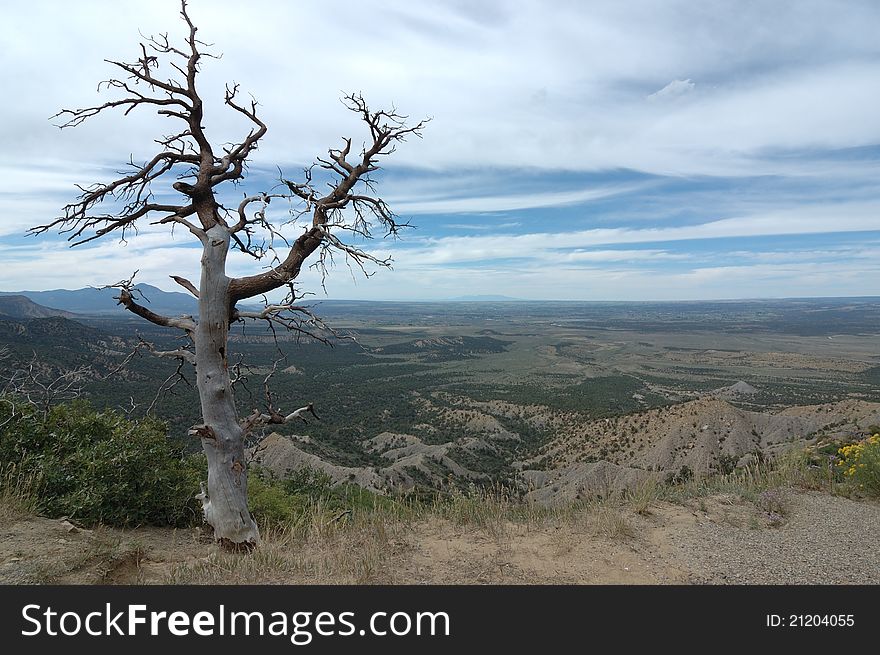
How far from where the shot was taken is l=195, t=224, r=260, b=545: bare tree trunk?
5285 millimetres

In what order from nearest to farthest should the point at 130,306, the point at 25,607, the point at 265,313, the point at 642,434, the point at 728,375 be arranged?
the point at 25,607, the point at 130,306, the point at 265,313, the point at 642,434, the point at 728,375

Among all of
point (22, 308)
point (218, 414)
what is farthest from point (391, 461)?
point (22, 308)

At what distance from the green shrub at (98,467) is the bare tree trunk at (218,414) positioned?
1.47m

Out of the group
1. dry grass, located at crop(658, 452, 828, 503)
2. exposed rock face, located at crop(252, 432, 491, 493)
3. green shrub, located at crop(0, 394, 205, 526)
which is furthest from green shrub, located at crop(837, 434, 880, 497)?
exposed rock face, located at crop(252, 432, 491, 493)

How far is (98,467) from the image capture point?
601 cm

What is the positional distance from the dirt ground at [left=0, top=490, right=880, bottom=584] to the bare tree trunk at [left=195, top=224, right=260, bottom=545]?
39cm

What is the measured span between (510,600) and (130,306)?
462 cm

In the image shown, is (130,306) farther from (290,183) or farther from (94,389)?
(94,389)

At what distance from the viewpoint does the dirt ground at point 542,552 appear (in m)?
4.30

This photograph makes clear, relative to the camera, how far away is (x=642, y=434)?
40250mm

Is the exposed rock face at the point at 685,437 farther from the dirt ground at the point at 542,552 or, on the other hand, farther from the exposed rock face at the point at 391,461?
the dirt ground at the point at 542,552

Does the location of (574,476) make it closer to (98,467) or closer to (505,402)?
(98,467)

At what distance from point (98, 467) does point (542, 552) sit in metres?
5.39

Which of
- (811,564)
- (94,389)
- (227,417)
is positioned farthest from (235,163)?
(94,389)
